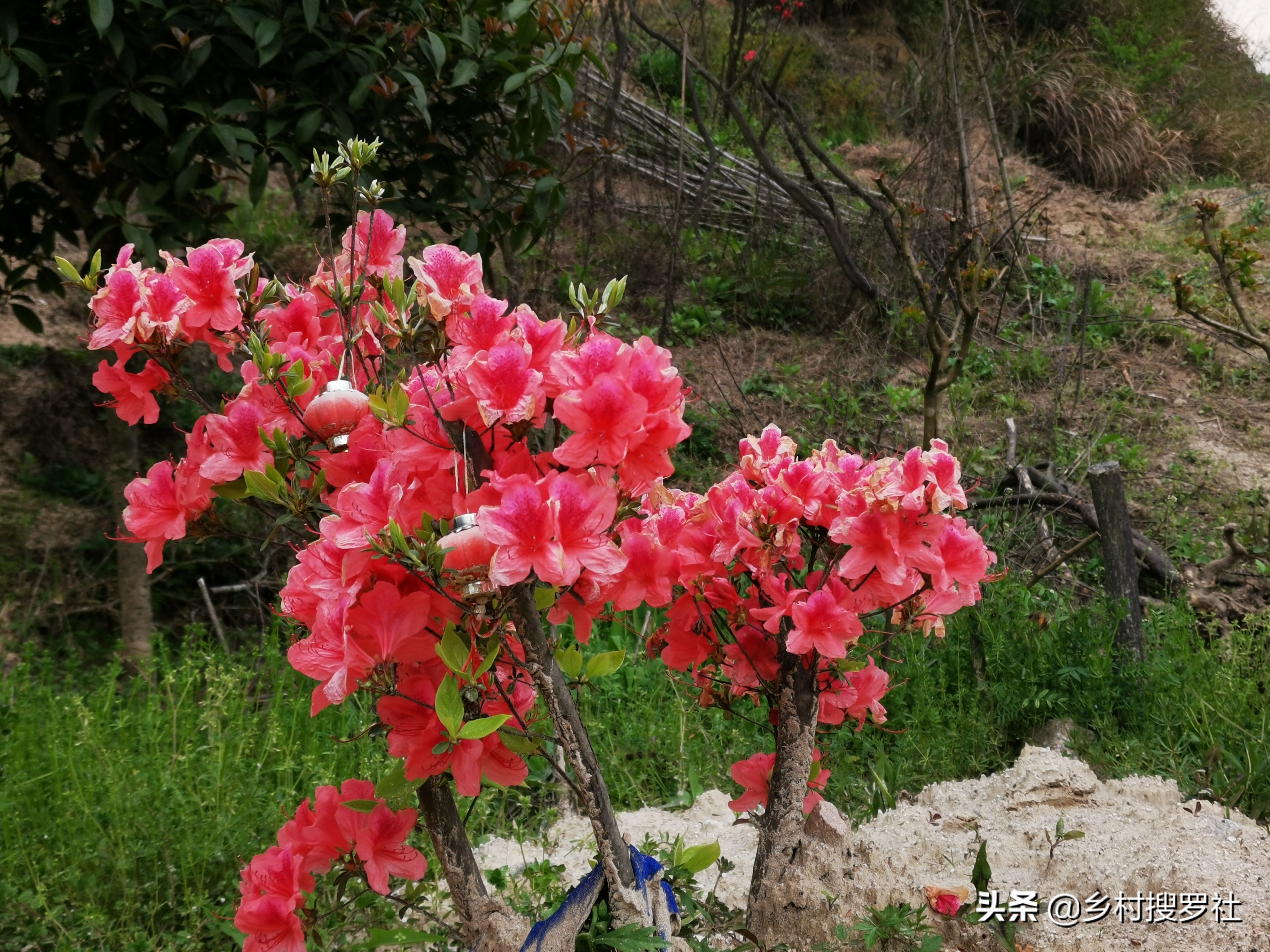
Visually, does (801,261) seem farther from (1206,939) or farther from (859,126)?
(1206,939)

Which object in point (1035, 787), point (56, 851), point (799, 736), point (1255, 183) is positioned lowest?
point (56, 851)

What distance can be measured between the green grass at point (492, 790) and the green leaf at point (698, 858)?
0.85 m

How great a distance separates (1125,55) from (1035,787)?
31.0ft

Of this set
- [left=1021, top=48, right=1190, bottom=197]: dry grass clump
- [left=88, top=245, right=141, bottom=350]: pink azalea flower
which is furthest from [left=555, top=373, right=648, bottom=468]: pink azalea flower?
[left=1021, top=48, right=1190, bottom=197]: dry grass clump

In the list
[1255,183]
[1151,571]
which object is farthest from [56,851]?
[1255,183]

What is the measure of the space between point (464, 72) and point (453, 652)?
202 centimetres

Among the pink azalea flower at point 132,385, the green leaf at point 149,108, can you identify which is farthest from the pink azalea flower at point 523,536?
the green leaf at point 149,108

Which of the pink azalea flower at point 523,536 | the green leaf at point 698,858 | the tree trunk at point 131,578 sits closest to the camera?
→ the pink azalea flower at point 523,536

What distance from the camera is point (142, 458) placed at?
416cm

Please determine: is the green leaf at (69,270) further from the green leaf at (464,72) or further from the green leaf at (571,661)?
the green leaf at (464,72)

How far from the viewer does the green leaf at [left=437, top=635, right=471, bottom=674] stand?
101 centimetres

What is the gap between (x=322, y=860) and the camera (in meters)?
1.28

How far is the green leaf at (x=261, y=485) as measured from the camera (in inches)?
40.6

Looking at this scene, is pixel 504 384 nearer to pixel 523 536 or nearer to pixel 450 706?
pixel 523 536
